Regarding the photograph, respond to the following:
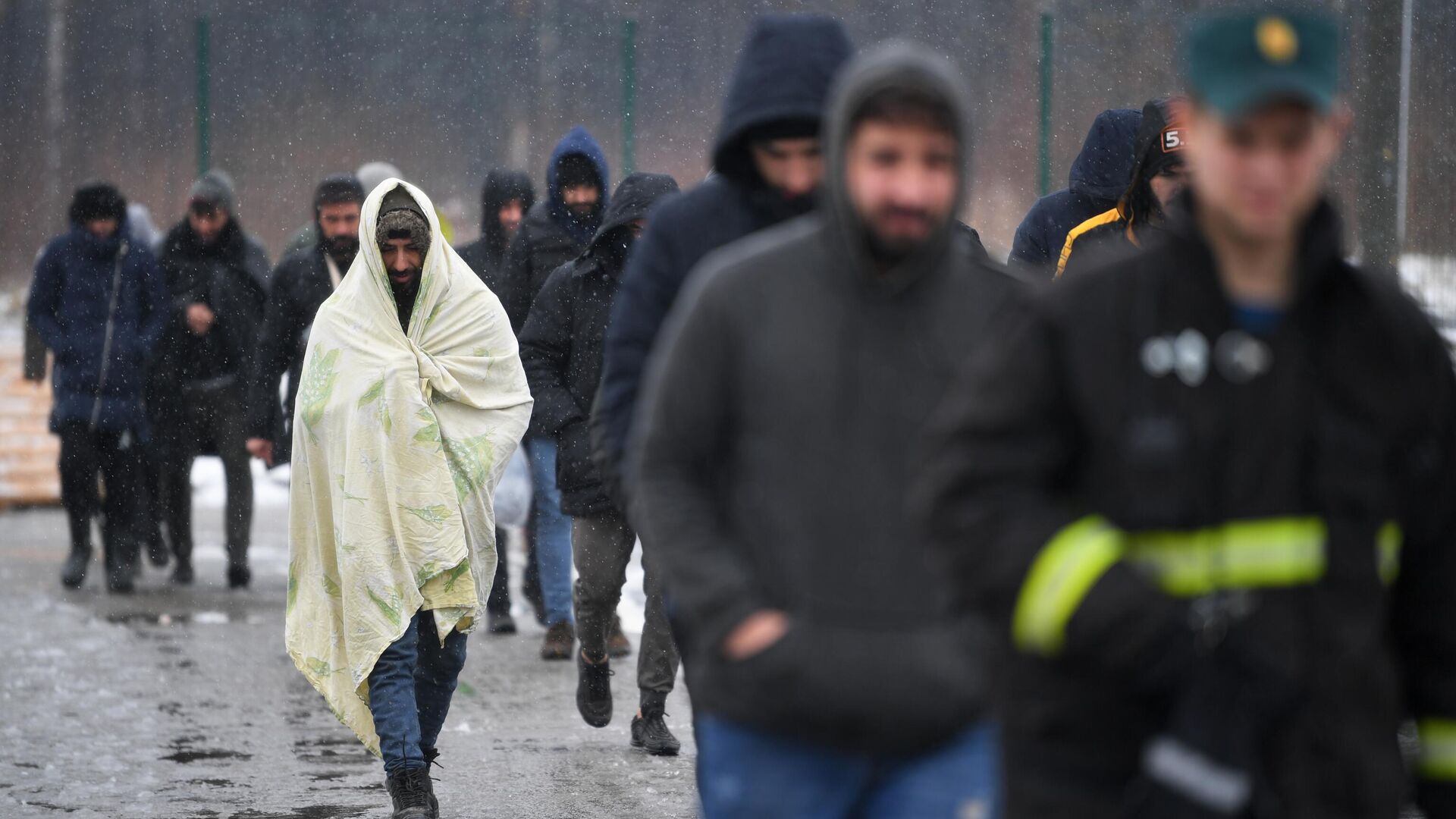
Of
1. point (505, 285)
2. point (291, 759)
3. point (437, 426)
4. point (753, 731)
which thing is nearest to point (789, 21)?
point (753, 731)

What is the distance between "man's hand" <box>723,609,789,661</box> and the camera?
9.29 ft

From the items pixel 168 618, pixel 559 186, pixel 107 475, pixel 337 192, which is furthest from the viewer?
pixel 107 475

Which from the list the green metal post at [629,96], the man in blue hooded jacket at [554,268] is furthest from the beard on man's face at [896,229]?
the green metal post at [629,96]

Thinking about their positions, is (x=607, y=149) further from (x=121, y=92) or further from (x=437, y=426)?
(x=437, y=426)

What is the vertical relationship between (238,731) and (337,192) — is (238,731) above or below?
below

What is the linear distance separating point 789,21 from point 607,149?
35.6ft

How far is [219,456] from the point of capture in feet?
37.9

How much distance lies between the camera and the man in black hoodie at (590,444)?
23.8ft

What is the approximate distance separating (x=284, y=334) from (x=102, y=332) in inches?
100

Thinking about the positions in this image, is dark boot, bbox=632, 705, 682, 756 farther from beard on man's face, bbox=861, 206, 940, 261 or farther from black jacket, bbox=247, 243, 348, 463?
beard on man's face, bbox=861, 206, 940, 261

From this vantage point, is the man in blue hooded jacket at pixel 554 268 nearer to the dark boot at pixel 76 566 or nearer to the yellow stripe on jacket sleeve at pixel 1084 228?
the yellow stripe on jacket sleeve at pixel 1084 228

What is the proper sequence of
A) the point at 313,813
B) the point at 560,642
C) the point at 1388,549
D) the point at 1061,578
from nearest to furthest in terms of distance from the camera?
1. the point at 1061,578
2. the point at 1388,549
3. the point at 313,813
4. the point at 560,642

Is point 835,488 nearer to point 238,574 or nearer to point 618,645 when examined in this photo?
point 618,645

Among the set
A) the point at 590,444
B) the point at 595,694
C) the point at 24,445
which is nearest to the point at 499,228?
the point at 590,444
